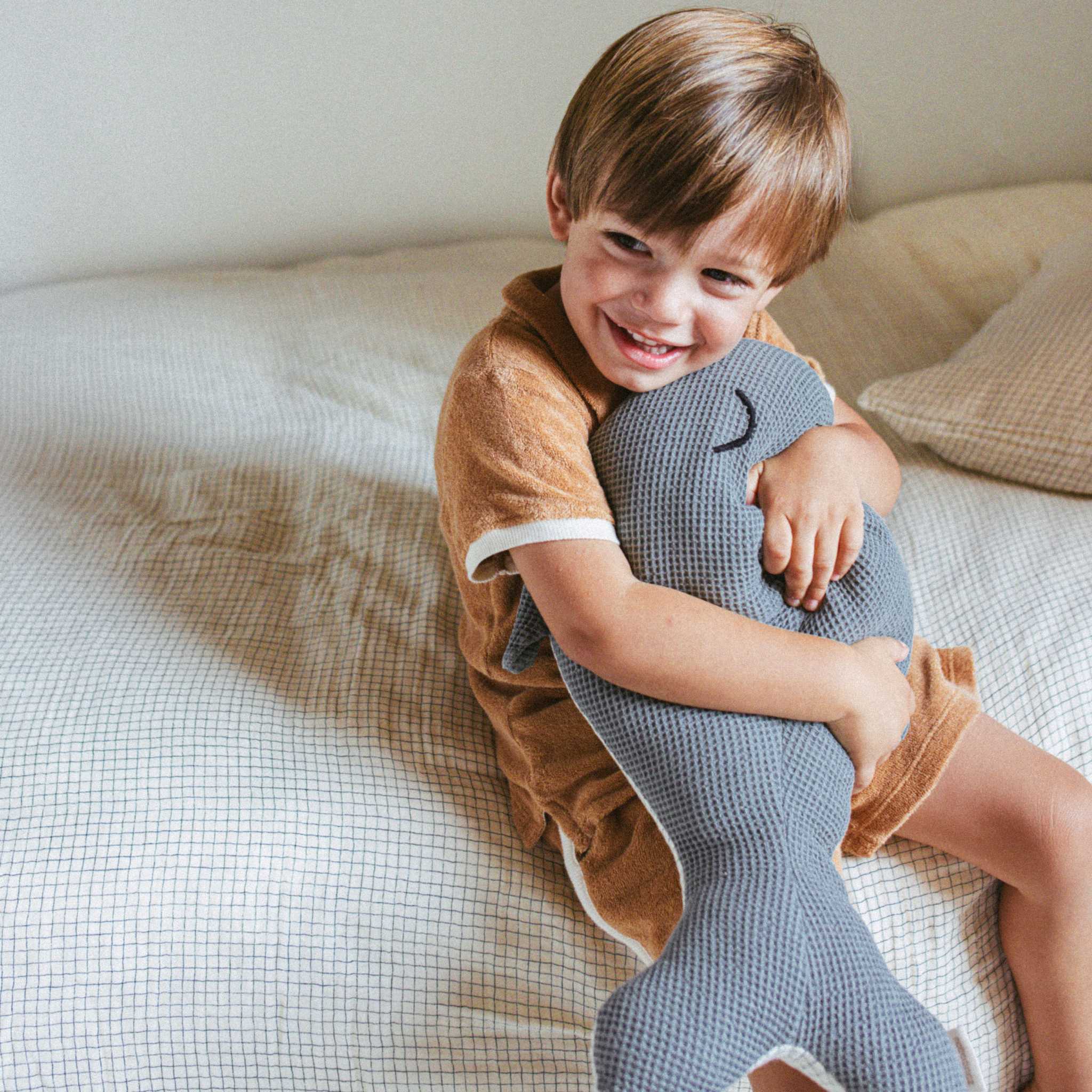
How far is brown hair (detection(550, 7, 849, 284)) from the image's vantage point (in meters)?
0.69

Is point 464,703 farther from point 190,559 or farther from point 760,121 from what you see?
point 760,121

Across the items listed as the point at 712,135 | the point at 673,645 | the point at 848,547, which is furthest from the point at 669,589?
the point at 712,135

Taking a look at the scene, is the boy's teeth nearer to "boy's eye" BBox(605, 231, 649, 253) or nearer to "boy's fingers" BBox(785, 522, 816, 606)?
"boy's eye" BBox(605, 231, 649, 253)

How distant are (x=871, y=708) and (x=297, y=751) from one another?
45 centimetres

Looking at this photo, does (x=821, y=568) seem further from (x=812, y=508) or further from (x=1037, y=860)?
(x=1037, y=860)

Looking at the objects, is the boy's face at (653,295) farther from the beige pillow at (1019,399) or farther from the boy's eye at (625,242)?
the beige pillow at (1019,399)

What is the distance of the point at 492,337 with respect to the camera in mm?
782

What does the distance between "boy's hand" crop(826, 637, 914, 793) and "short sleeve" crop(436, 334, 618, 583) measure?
7.9 inches

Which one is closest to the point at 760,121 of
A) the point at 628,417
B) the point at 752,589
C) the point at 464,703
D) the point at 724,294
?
the point at 724,294

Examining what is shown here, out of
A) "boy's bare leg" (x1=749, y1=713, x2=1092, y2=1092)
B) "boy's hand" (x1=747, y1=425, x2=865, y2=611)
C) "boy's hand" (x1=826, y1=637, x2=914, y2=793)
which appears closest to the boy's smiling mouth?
"boy's hand" (x1=747, y1=425, x2=865, y2=611)

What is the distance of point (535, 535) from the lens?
70 cm

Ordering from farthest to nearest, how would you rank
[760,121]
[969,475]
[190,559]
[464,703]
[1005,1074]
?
[969,475] → [190,559] → [464,703] → [1005,1074] → [760,121]

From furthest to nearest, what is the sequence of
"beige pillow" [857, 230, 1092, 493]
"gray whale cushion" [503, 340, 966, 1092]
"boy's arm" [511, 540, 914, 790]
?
"beige pillow" [857, 230, 1092, 493], "boy's arm" [511, 540, 914, 790], "gray whale cushion" [503, 340, 966, 1092]

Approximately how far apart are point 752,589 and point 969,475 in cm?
57
